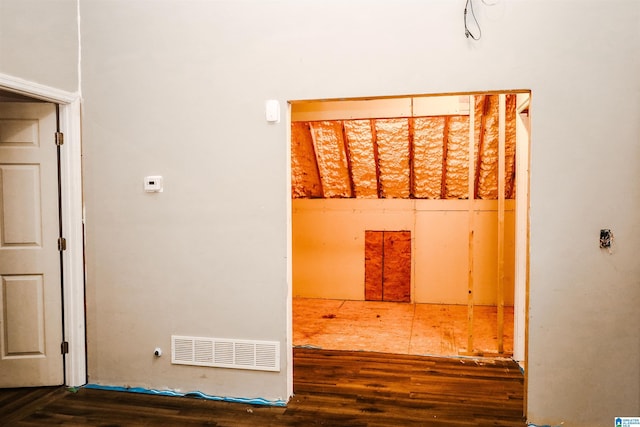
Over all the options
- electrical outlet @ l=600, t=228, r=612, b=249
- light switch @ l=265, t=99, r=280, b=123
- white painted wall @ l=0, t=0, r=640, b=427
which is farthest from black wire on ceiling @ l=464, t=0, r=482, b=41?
electrical outlet @ l=600, t=228, r=612, b=249

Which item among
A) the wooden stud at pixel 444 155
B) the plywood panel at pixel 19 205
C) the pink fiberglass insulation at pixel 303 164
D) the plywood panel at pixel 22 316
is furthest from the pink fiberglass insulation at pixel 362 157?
the plywood panel at pixel 22 316

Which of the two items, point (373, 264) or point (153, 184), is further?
point (373, 264)

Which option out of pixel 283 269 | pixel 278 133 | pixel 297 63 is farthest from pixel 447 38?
pixel 283 269

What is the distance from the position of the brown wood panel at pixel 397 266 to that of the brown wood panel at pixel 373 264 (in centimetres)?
7

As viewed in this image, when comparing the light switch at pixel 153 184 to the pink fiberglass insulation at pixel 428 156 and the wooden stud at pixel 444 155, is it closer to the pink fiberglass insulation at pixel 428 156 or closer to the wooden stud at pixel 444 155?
the pink fiberglass insulation at pixel 428 156

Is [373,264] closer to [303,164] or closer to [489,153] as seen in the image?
[303,164]

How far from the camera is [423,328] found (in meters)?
4.57

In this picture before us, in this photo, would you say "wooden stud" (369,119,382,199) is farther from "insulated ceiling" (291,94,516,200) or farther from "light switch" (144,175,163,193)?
"light switch" (144,175,163,193)

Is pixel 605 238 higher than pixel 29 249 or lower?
higher

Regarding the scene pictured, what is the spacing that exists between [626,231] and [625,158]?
1.34 feet

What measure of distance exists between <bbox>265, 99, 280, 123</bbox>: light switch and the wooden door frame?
140 cm

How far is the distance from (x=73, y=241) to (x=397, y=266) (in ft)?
12.7

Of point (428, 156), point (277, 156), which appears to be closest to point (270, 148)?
point (277, 156)

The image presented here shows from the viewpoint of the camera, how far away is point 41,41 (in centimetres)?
283
